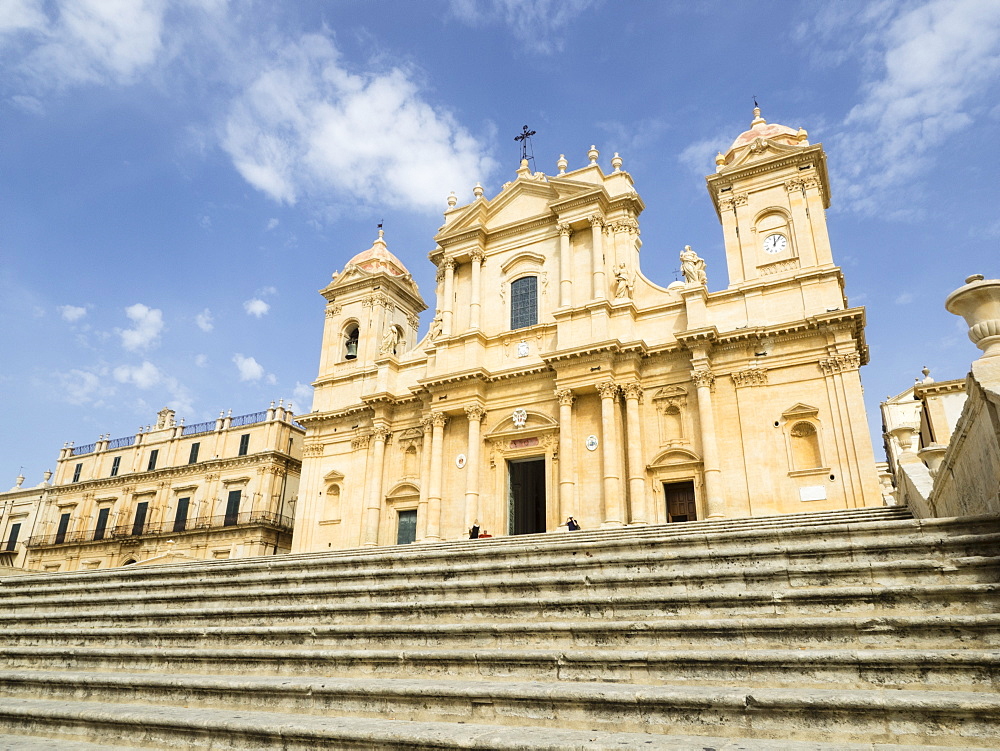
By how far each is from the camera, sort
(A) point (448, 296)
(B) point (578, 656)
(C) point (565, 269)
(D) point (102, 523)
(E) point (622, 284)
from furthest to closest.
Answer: (D) point (102, 523)
(A) point (448, 296)
(C) point (565, 269)
(E) point (622, 284)
(B) point (578, 656)

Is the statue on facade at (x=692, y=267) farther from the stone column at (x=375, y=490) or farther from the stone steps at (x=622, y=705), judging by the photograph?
the stone steps at (x=622, y=705)

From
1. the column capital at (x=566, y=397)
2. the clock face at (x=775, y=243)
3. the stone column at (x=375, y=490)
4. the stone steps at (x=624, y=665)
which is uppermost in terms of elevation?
the clock face at (x=775, y=243)

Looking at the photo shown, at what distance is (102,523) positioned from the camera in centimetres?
3962

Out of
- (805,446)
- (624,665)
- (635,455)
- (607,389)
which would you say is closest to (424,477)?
(607,389)

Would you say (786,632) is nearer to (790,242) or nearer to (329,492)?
(790,242)

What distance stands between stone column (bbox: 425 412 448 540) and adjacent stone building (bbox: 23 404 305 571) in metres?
15.1

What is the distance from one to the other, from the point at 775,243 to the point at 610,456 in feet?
29.3

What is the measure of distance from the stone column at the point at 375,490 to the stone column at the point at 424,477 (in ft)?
5.43

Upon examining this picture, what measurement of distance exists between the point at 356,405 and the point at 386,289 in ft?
20.7

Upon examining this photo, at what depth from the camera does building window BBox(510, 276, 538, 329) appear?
24609mm

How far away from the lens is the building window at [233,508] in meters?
35.4

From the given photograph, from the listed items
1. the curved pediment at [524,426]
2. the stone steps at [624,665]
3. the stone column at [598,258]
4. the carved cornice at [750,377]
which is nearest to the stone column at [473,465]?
the curved pediment at [524,426]

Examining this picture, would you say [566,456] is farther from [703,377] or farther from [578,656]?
[578,656]

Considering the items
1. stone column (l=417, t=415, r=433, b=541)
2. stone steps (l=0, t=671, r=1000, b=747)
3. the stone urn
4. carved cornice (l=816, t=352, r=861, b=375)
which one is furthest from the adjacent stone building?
the stone urn
